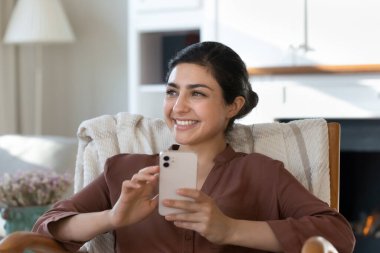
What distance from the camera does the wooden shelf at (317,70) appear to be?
102 inches

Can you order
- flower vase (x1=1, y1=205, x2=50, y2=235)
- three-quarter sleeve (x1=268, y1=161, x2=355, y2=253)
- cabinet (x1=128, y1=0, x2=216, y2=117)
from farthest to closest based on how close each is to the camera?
cabinet (x1=128, y1=0, x2=216, y2=117)
flower vase (x1=1, y1=205, x2=50, y2=235)
three-quarter sleeve (x1=268, y1=161, x2=355, y2=253)

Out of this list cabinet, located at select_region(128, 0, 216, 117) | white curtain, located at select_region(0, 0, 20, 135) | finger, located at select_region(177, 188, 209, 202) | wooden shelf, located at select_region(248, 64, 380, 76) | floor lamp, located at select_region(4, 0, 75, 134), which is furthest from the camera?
white curtain, located at select_region(0, 0, 20, 135)

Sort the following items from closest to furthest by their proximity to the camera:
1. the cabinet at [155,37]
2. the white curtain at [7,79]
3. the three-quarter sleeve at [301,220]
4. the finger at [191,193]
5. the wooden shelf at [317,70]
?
the finger at [191,193]
the three-quarter sleeve at [301,220]
the wooden shelf at [317,70]
the cabinet at [155,37]
the white curtain at [7,79]

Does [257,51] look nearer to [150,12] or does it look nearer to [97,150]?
[150,12]

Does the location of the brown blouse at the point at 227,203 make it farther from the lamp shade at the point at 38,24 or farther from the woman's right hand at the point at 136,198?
the lamp shade at the point at 38,24

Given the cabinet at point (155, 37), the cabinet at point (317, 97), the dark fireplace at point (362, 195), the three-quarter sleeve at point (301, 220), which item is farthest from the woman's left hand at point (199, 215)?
the dark fireplace at point (362, 195)

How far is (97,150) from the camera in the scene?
6.38 ft

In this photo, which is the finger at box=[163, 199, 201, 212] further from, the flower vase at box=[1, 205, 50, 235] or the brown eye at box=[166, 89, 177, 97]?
the flower vase at box=[1, 205, 50, 235]

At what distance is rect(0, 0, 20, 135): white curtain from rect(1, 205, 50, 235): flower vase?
4.43 ft

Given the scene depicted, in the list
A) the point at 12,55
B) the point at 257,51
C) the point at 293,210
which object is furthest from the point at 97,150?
the point at 12,55

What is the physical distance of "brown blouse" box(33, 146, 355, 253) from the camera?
161 centimetres

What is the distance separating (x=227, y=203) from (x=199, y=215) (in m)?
0.25

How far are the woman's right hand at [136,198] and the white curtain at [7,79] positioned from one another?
2181 mm

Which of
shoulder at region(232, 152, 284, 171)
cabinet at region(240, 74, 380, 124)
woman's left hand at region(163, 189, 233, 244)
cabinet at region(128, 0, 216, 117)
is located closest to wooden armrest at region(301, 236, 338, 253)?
woman's left hand at region(163, 189, 233, 244)
